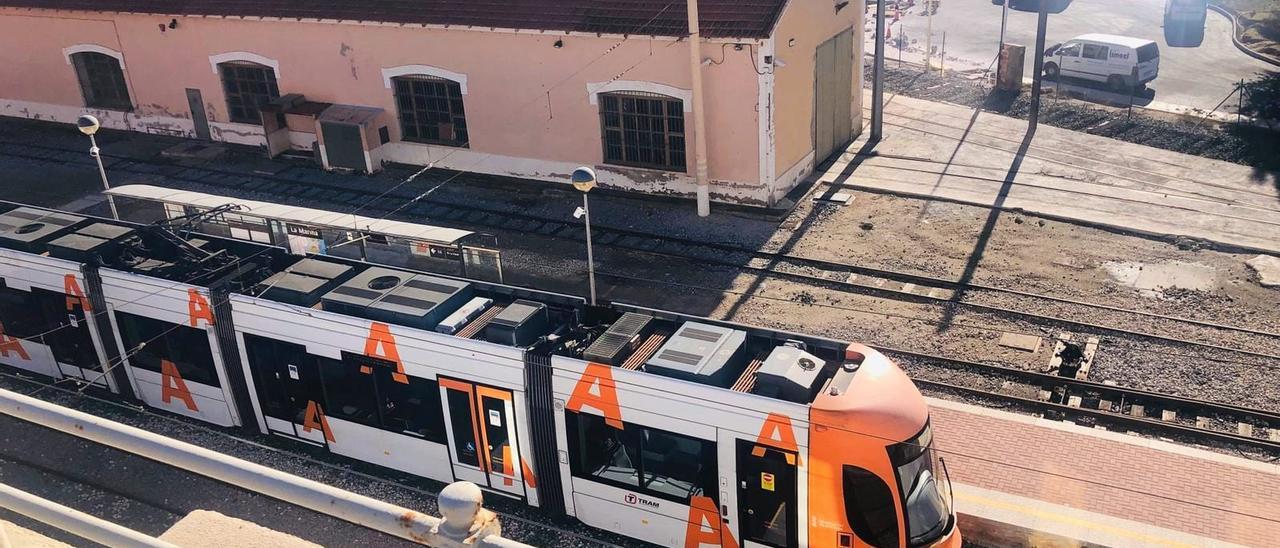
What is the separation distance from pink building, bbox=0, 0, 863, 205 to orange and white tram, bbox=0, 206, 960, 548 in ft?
34.9

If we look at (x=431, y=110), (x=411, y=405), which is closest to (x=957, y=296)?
(x=411, y=405)

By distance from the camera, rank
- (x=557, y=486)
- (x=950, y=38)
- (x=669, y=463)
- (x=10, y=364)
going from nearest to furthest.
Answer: (x=669, y=463)
(x=557, y=486)
(x=10, y=364)
(x=950, y=38)

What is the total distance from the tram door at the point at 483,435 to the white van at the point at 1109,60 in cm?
2711

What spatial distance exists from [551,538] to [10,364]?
1094 cm

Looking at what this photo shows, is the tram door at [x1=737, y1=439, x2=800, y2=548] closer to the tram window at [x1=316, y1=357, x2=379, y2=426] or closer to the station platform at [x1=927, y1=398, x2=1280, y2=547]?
the station platform at [x1=927, y1=398, x2=1280, y2=547]

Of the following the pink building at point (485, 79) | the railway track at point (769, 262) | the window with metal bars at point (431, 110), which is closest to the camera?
the railway track at point (769, 262)

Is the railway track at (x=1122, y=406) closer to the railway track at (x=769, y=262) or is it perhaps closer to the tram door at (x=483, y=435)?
the railway track at (x=769, y=262)

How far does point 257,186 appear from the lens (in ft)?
90.3

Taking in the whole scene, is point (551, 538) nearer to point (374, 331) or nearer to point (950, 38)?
point (374, 331)

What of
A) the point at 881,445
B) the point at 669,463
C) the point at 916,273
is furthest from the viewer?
the point at 916,273

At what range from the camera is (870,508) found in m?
11.2

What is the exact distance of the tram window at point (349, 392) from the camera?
46.1ft

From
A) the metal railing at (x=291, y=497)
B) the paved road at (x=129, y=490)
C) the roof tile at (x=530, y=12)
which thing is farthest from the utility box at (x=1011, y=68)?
the metal railing at (x=291, y=497)

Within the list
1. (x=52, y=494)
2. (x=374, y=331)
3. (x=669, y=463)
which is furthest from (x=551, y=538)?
(x=52, y=494)
